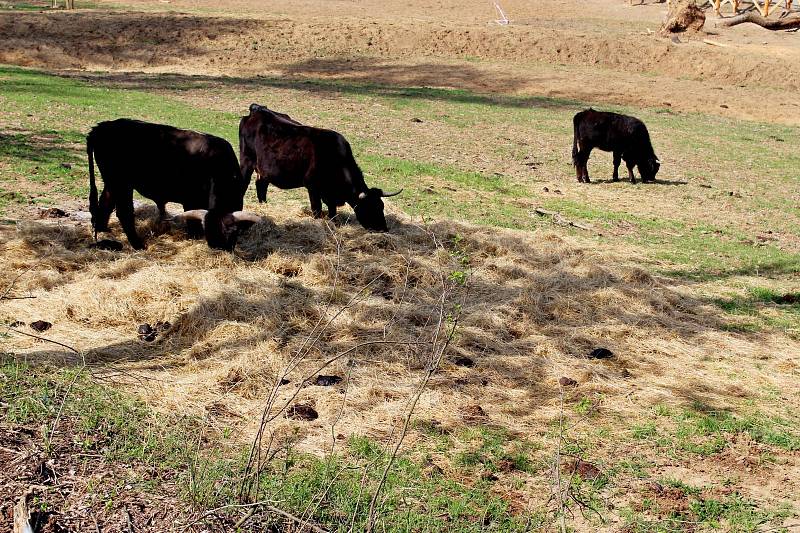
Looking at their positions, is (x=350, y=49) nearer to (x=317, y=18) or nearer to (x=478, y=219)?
(x=317, y=18)

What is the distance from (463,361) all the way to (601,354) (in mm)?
1361

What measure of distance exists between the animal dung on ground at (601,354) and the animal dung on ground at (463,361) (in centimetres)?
118

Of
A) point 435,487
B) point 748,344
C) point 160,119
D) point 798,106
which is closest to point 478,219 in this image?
point 748,344

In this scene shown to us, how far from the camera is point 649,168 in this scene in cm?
1605

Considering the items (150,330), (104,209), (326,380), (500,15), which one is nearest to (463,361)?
(326,380)

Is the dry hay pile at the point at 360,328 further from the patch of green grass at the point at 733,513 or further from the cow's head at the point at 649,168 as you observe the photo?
the cow's head at the point at 649,168

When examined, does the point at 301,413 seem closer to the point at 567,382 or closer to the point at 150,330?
the point at 150,330

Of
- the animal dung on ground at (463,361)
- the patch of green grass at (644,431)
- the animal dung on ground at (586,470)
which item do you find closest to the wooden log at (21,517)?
the animal dung on ground at (586,470)

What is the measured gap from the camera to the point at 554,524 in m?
4.80

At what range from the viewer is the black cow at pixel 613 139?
15.8 m

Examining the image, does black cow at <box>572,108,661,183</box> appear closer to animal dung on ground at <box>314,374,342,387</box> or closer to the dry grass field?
the dry grass field

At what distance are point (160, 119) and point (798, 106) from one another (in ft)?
68.3

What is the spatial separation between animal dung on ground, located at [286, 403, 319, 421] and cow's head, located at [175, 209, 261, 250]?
3.37m

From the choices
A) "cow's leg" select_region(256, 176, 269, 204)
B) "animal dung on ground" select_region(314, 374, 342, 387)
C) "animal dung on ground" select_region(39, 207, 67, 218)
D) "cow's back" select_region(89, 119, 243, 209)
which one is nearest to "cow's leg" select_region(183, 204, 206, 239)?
"cow's back" select_region(89, 119, 243, 209)
